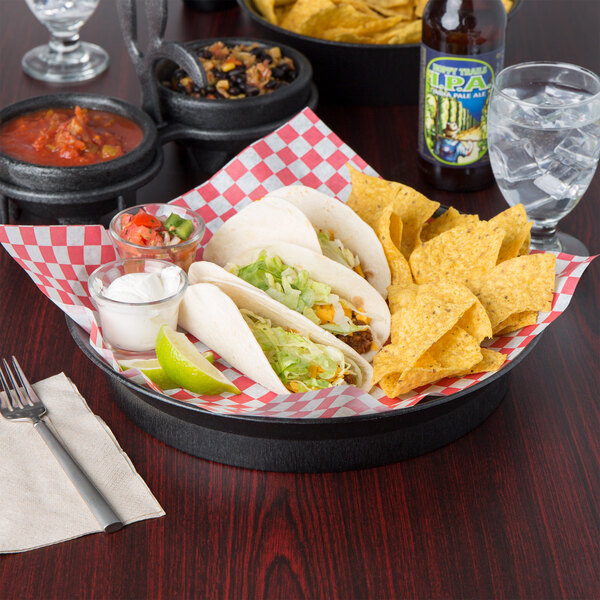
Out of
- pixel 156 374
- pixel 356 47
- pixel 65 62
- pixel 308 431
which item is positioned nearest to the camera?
pixel 308 431

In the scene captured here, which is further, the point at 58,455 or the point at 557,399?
the point at 557,399

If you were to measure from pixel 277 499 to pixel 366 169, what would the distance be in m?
0.92

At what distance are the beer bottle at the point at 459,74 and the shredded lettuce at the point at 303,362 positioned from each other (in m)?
0.80

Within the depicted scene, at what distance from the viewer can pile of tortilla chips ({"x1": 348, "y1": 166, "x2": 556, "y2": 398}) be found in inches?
59.3

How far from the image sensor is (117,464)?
4.86 feet

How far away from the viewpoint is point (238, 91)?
2.26 metres

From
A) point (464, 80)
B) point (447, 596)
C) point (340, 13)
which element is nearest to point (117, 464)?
point (447, 596)

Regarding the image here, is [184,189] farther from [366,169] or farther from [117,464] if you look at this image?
[117,464]

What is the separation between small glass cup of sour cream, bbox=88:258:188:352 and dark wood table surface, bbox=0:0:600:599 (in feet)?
0.37

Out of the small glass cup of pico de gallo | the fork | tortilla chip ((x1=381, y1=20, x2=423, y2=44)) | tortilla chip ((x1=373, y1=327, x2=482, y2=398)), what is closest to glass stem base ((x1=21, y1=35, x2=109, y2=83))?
tortilla chip ((x1=381, y1=20, x2=423, y2=44))

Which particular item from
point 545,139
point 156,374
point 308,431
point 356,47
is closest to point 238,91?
point 356,47

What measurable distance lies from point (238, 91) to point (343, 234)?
576mm

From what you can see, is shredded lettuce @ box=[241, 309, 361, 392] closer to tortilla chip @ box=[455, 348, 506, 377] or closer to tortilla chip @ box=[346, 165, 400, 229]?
tortilla chip @ box=[455, 348, 506, 377]

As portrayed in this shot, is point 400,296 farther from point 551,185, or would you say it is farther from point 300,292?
point 551,185
